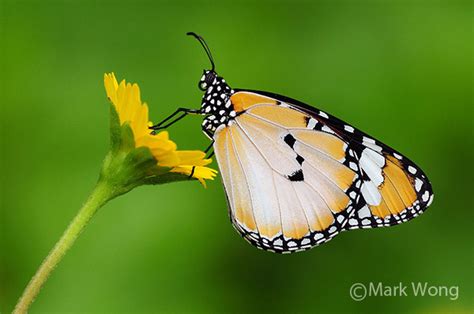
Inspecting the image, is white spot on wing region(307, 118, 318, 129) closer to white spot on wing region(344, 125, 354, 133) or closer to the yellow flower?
white spot on wing region(344, 125, 354, 133)

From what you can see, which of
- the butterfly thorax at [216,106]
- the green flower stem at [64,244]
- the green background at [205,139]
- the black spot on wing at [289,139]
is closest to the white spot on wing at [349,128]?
the black spot on wing at [289,139]

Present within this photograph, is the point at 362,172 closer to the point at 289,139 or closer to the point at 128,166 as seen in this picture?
the point at 289,139

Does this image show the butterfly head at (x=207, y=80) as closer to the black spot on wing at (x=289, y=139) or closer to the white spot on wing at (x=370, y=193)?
the black spot on wing at (x=289, y=139)

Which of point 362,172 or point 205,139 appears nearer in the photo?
point 362,172

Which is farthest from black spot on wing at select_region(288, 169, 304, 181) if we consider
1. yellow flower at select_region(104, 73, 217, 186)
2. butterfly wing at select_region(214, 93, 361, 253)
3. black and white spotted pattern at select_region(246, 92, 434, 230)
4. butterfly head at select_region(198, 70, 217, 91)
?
yellow flower at select_region(104, 73, 217, 186)

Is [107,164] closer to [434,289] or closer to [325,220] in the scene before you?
[325,220]

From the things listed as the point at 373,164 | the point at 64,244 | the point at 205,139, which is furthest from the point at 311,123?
the point at 64,244

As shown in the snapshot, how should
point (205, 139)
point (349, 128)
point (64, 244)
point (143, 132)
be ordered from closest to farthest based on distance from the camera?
point (64, 244) < point (143, 132) < point (349, 128) < point (205, 139)
